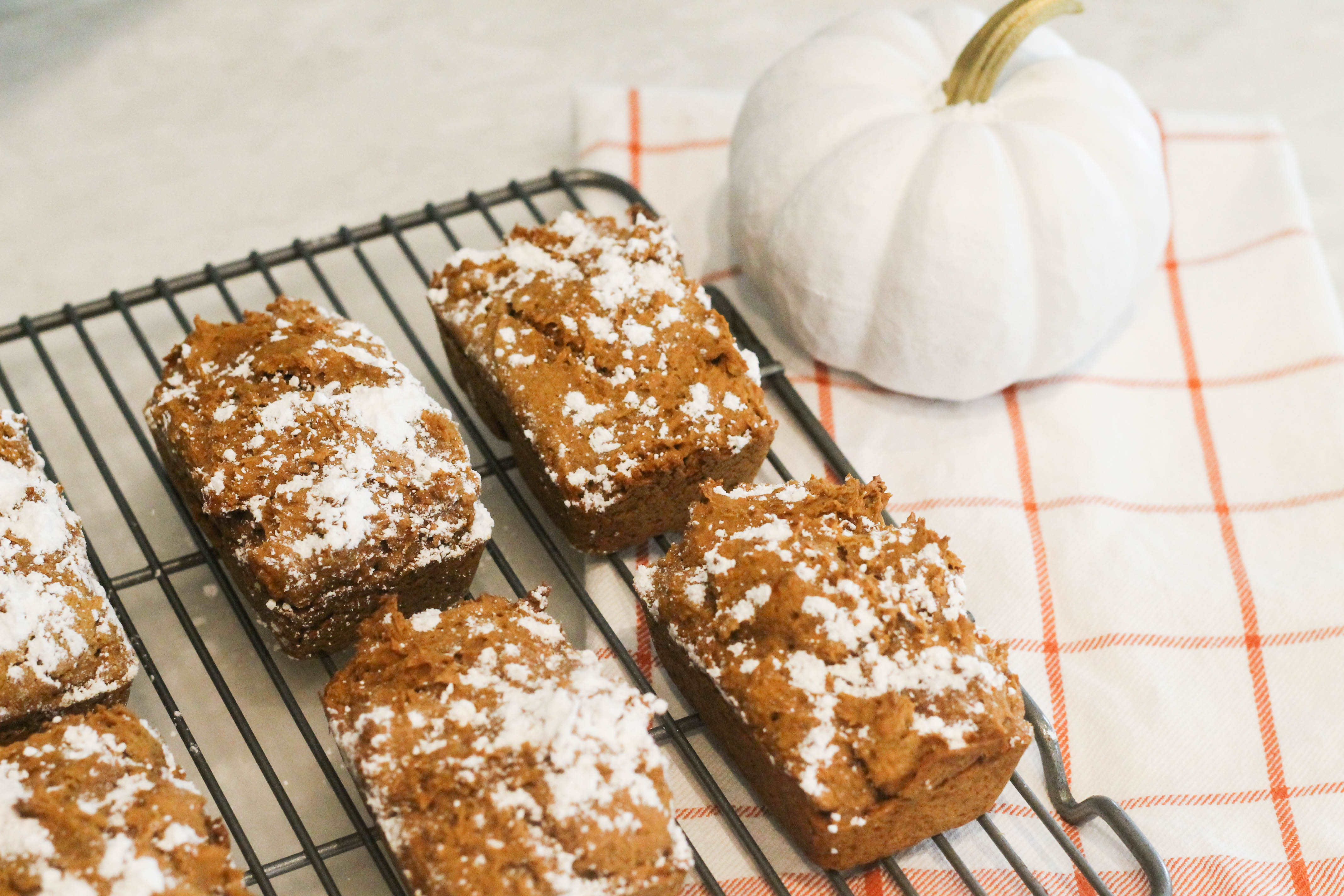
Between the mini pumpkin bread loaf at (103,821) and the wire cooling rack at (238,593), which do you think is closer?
the mini pumpkin bread loaf at (103,821)

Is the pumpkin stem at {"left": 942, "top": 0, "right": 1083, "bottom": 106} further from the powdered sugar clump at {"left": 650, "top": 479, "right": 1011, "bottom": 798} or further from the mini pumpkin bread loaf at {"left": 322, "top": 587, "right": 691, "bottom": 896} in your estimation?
the mini pumpkin bread loaf at {"left": 322, "top": 587, "right": 691, "bottom": 896}

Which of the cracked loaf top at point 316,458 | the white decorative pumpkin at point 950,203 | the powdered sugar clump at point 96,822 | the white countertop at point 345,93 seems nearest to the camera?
the powdered sugar clump at point 96,822

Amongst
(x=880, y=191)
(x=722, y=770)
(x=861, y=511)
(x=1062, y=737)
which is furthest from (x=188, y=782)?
(x=880, y=191)

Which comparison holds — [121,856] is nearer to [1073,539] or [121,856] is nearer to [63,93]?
[1073,539]

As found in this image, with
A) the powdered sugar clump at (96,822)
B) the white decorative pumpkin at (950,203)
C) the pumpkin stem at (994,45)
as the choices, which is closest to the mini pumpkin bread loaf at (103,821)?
the powdered sugar clump at (96,822)

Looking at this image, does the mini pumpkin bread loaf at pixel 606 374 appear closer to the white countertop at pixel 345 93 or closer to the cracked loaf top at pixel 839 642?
the cracked loaf top at pixel 839 642

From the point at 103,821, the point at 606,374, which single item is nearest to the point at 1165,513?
the point at 606,374

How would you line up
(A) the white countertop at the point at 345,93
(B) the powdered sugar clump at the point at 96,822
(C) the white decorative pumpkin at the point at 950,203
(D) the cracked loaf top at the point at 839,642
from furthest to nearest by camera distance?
(A) the white countertop at the point at 345,93 < (C) the white decorative pumpkin at the point at 950,203 < (D) the cracked loaf top at the point at 839,642 < (B) the powdered sugar clump at the point at 96,822
